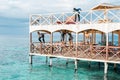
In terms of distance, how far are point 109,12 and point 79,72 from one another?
6781 mm

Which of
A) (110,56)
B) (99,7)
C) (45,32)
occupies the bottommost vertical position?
(110,56)

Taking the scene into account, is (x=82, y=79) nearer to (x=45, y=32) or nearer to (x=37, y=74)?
(x=37, y=74)

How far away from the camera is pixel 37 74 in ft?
86.7

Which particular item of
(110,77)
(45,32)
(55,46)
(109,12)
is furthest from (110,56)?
(45,32)

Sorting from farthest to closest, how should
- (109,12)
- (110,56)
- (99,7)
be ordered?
(99,7) < (110,56) < (109,12)

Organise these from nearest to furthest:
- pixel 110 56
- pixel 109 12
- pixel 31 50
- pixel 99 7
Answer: pixel 109 12
pixel 110 56
pixel 99 7
pixel 31 50

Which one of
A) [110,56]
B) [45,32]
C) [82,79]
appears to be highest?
[45,32]

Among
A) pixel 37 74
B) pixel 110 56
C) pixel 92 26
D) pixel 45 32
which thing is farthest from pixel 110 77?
pixel 45 32

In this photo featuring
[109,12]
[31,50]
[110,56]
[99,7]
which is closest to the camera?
[109,12]

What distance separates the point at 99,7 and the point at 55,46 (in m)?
5.90

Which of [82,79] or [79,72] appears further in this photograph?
[79,72]

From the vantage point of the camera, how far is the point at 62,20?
91.6 ft

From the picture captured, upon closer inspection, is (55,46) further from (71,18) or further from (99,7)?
(99,7)

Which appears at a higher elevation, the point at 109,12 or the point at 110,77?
the point at 109,12
